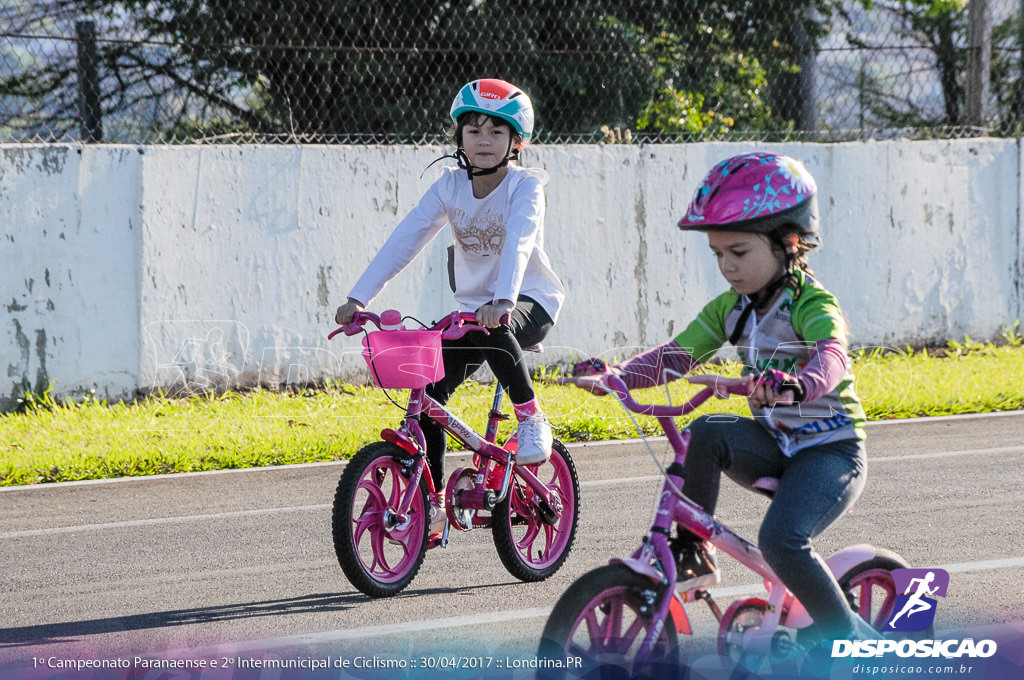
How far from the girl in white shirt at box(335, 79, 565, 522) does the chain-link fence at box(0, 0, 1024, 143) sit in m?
5.30

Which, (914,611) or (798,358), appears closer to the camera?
(798,358)

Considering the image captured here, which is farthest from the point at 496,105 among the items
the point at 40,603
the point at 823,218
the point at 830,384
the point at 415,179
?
the point at 823,218

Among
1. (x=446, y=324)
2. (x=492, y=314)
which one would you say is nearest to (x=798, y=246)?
(x=492, y=314)

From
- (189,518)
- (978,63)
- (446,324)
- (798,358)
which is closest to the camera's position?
(798,358)

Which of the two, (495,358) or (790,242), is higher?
(790,242)

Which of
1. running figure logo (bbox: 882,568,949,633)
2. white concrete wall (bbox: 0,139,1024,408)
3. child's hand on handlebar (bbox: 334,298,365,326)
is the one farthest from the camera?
white concrete wall (bbox: 0,139,1024,408)

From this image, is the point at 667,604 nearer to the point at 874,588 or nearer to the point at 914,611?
the point at 874,588

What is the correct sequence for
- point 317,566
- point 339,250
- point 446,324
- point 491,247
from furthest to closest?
point 339,250 < point 317,566 < point 491,247 < point 446,324

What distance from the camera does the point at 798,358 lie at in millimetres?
3402

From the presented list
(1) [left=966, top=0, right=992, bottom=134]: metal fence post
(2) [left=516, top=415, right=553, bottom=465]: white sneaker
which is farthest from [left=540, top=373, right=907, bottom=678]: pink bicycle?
(1) [left=966, top=0, right=992, bottom=134]: metal fence post

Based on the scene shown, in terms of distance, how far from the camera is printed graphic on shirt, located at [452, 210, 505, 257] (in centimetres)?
502

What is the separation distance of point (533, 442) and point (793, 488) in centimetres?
174

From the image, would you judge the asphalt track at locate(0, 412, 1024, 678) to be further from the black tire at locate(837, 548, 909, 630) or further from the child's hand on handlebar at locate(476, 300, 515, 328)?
the child's hand on handlebar at locate(476, 300, 515, 328)

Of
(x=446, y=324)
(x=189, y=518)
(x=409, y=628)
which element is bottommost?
(x=409, y=628)
